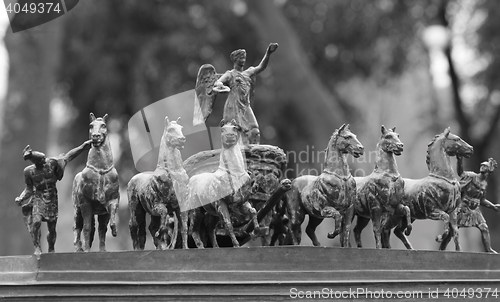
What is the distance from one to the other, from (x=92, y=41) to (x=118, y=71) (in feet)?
3.01

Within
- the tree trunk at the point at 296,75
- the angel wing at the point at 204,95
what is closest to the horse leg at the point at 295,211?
the angel wing at the point at 204,95

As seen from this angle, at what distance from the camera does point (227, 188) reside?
10.7m

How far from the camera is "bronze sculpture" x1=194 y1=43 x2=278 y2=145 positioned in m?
12.2

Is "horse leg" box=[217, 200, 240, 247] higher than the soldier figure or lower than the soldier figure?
lower

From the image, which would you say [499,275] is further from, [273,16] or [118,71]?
[118,71]

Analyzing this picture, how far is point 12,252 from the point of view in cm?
2062

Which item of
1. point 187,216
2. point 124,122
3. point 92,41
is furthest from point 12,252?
point 187,216

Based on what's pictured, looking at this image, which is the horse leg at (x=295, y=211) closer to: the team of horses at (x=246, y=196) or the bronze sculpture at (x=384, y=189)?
the team of horses at (x=246, y=196)

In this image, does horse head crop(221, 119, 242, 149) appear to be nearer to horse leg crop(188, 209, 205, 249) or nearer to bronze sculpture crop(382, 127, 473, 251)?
horse leg crop(188, 209, 205, 249)

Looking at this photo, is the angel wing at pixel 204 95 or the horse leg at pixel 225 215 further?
the angel wing at pixel 204 95

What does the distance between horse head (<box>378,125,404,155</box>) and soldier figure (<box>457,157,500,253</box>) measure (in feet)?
2.91

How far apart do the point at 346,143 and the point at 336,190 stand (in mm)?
501

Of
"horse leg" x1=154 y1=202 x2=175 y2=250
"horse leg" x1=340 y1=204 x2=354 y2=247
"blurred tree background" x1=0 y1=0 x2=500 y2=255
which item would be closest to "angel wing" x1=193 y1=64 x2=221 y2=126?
"horse leg" x1=154 y1=202 x2=175 y2=250

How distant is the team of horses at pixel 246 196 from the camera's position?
1082 cm
